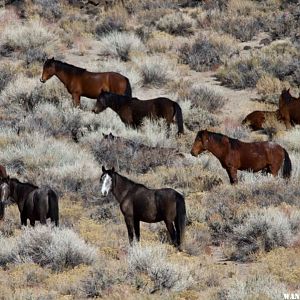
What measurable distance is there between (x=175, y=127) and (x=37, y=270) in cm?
988

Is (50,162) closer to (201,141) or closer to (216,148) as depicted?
(201,141)

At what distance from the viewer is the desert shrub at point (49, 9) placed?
32.3 meters

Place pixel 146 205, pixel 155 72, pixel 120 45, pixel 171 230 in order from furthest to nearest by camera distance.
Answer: pixel 120 45 < pixel 155 72 < pixel 171 230 < pixel 146 205

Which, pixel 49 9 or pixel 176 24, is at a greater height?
pixel 49 9

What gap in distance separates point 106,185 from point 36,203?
4.09 ft

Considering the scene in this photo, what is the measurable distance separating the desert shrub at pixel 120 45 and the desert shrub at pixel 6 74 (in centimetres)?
408

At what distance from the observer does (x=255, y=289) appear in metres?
9.55

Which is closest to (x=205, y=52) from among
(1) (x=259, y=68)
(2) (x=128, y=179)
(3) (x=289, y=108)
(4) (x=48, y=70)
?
(1) (x=259, y=68)

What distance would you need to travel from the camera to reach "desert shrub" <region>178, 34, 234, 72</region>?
27.4 meters

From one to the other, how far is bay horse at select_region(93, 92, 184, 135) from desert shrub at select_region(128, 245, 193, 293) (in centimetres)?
950

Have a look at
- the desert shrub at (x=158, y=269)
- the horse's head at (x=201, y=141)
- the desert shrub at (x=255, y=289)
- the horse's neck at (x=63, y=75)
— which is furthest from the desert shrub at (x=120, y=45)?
the desert shrub at (x=255, y=289)

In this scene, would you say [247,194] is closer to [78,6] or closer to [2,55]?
[2,55]

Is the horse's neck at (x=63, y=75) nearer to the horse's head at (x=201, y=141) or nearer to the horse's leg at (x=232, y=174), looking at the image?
the horse's head at (x=201, y=141)

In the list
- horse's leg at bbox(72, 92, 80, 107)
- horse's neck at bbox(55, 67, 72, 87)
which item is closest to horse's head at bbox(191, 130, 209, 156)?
horse's leg at bbox(72, 92, 80, 107)
